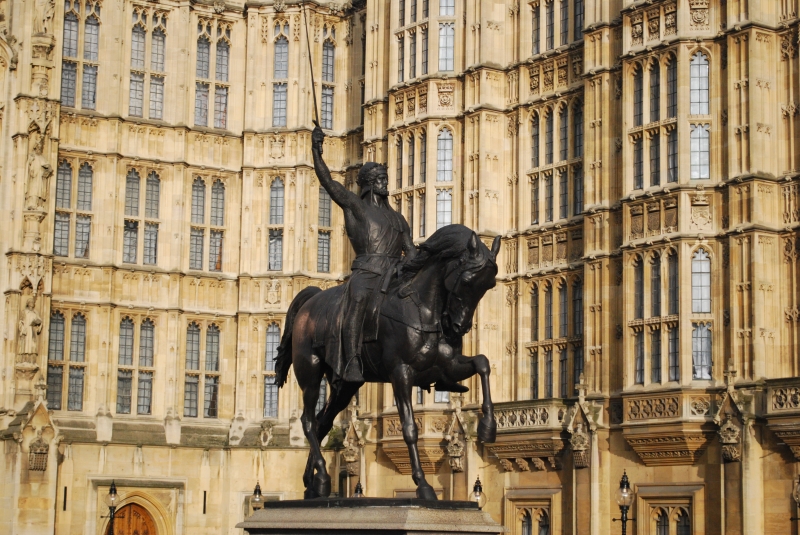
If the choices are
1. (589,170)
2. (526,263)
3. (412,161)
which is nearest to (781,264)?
(589,170)

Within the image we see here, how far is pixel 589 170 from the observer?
36.0 m

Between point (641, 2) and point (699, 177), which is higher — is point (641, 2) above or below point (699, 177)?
above

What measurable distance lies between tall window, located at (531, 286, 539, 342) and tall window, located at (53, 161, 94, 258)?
13.5 metres

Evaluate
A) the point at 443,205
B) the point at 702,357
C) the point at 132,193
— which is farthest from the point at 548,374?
the point at 132,193

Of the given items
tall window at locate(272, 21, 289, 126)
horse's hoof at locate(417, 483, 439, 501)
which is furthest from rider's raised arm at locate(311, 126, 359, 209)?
tall window at locate(272, 21, 289, 126)

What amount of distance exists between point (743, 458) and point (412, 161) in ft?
47.2

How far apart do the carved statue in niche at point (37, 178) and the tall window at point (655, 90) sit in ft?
58.0

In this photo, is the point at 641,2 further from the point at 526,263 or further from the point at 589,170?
the point at 526,263

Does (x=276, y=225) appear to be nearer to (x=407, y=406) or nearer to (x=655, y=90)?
(x=655, y=90)

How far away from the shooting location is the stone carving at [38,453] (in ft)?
128

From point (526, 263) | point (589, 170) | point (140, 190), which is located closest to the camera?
point (589, 170)

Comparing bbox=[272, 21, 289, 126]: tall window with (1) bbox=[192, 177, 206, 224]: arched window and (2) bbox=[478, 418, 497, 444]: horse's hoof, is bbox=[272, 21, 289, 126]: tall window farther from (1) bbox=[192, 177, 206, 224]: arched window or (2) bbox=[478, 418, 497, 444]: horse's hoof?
(2) bbox=[478, 418, 497, 444]: horse's hoof

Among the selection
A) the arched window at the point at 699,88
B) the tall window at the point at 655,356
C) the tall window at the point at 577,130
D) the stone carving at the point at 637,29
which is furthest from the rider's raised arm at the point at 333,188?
the tall window at the point at 577,130

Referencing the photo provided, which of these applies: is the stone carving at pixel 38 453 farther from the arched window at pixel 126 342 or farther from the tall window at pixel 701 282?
the tall window at pixel 701 282
